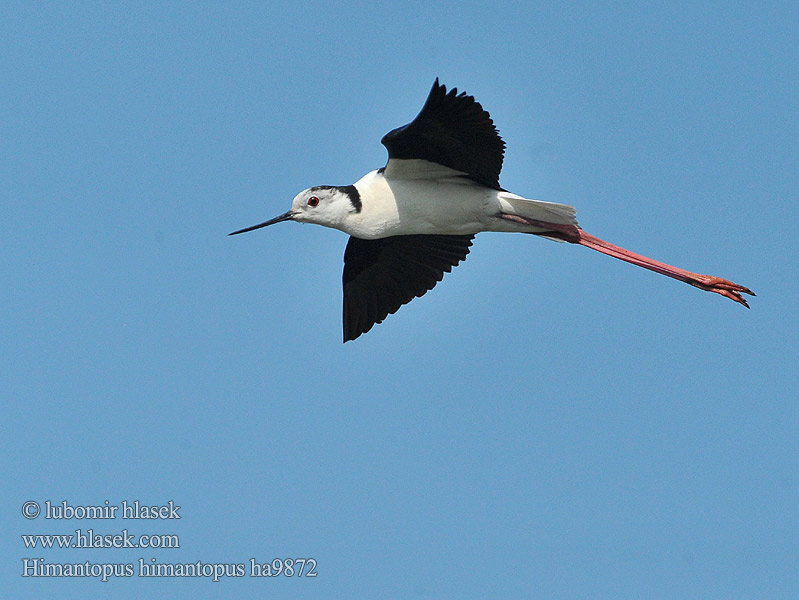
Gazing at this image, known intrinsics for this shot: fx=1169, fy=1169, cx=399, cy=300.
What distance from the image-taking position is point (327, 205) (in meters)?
9.77

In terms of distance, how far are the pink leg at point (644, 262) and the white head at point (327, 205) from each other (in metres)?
1.30

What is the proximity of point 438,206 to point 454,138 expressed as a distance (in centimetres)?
71

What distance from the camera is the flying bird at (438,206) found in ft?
30.0

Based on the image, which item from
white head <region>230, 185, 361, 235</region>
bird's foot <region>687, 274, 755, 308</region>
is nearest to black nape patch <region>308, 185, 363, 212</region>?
white head <region>230, 185, 361, 235</region>

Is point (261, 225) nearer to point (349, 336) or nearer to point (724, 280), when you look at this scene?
point (349, 336)

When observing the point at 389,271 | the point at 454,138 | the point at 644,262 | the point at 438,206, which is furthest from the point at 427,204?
the point at 644,262

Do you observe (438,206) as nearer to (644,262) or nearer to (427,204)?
(427,204)

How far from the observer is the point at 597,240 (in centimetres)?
1041

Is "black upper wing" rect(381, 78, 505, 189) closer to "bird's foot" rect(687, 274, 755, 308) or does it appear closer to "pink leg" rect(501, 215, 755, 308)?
"pink leg" rect(501, 215, 755, 308)

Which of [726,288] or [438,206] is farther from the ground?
[438,206]

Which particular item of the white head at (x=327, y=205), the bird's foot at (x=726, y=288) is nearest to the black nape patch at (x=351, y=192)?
the white head at (x=327, y=205)

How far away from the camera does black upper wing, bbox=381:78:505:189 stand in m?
8.70

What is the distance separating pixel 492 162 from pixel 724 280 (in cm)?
234

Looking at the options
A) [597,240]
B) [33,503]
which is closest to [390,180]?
[597,240]
